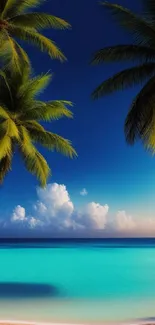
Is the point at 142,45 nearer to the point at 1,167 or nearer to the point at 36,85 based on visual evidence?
the point at 36,85

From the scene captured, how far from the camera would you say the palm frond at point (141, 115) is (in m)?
10.8

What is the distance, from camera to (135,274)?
21.2 metres

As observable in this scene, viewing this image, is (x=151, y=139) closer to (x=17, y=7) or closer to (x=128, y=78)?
(x=128, y=78)

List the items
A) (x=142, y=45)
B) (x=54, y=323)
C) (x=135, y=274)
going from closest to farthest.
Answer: (x=54, y=323) < (x=142, y=45) < (x=135, y=274)

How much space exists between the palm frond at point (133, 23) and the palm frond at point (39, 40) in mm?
1854

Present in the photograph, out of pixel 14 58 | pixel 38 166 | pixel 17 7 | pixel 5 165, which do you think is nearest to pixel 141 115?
pixel 14 58

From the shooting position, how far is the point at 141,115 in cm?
1110

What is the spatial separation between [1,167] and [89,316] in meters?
5.21

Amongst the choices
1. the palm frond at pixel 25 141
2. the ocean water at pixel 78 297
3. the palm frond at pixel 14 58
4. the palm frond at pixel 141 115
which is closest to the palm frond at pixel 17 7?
the palm frond at pixel 14 58

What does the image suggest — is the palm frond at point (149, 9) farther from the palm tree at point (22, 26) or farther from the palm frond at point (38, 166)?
the palm frond at point (38, 166)

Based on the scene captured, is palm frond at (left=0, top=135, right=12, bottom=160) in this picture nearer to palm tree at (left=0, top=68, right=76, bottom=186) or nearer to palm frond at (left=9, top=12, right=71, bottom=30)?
palm tree at (left=0, top=68, right=76, bottom=186)

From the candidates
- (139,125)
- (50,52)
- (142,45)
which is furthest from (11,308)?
(142,45)

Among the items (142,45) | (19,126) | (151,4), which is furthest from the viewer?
(19,126)

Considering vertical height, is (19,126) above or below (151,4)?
below
